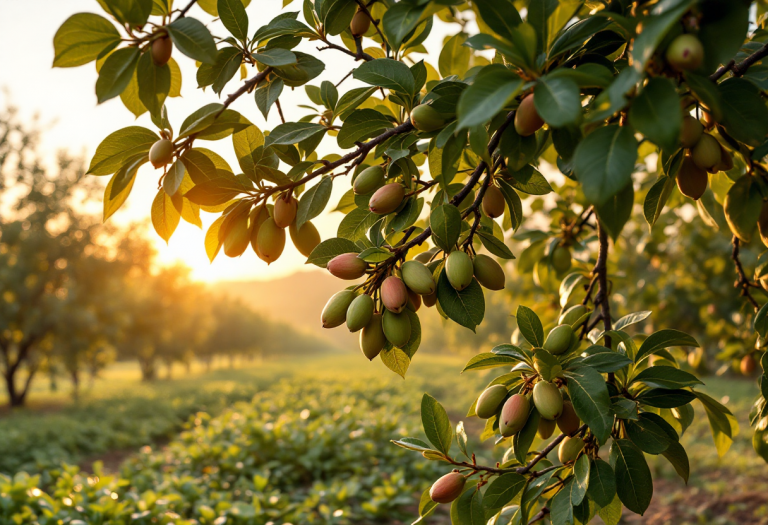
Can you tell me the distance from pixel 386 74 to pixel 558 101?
48 cm

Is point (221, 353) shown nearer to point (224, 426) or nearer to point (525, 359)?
point (224, 426)

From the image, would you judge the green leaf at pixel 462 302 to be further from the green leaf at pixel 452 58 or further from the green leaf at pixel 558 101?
the green leaf at pixel 452 58

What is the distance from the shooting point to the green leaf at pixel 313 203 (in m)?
0.97

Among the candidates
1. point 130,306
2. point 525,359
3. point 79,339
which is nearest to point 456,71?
point 525,359

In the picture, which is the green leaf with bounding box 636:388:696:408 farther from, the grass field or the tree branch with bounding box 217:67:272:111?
the grass field

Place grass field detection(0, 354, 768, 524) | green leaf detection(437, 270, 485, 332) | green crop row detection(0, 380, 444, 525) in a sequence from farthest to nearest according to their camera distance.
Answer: grass field detection(0, 354, 768, 524), green crop row detection(0, 380, 444, 525), green leaf detection(437, 270, 485, 332)

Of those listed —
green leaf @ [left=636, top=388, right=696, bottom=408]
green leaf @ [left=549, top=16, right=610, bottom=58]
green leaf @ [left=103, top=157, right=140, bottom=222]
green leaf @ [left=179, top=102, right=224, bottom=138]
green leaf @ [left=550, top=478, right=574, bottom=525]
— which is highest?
green leaf @ [left=549, top=16, right=610, bottom=58]

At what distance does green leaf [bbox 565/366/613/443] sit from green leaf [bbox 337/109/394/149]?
0.64 m

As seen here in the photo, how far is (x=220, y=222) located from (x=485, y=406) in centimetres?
66

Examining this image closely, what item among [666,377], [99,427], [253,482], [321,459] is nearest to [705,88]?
[666,377]

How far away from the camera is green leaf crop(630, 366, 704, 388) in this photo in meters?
0.95

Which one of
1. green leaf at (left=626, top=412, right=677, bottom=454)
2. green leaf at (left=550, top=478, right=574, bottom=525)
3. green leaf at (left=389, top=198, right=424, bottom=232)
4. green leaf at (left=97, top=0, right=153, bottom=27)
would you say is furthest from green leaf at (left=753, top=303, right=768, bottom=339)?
green leaf at (left=97, top=0, right=153, bottom=27)

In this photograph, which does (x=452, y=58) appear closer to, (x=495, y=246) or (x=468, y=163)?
(x=468, y=163)

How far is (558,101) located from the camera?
57 cm
